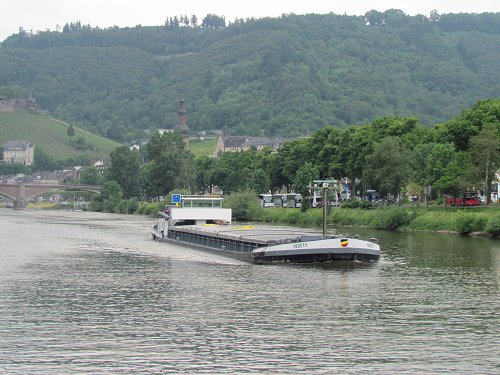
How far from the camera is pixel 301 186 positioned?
146375mm

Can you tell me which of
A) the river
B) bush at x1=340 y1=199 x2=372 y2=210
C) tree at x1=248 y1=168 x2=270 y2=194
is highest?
tree at x1=248 y1=168 x2=270 y2=194

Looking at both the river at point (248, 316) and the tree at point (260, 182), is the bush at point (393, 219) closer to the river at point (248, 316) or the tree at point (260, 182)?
the river at point (248, 316)

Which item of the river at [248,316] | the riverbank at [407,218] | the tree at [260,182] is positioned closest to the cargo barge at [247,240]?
the river at [248,316]

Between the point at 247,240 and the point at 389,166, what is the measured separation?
5613cm

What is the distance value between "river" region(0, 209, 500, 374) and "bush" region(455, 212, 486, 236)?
2451 centimetres

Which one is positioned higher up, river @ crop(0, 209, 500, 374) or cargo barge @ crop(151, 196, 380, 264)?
cargo barge @ crop(151, 196, 380, 264)

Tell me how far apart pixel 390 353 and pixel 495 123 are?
274 ft

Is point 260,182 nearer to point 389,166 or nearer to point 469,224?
point 389,166

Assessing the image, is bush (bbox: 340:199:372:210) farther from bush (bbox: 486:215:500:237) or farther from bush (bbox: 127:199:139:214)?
bush (bbox: 127:199:139:214)

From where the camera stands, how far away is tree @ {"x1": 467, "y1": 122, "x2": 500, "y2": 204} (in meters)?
105

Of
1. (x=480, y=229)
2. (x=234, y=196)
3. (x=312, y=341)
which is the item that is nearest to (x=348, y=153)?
→ (x=234, y=196)

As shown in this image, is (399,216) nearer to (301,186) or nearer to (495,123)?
(495,123)

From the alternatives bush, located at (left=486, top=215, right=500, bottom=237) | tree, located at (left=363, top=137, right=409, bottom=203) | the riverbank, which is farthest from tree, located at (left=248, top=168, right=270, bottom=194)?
bush, located at (left=486, top=215, right=500, bottom=237)

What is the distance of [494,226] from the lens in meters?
89.7
